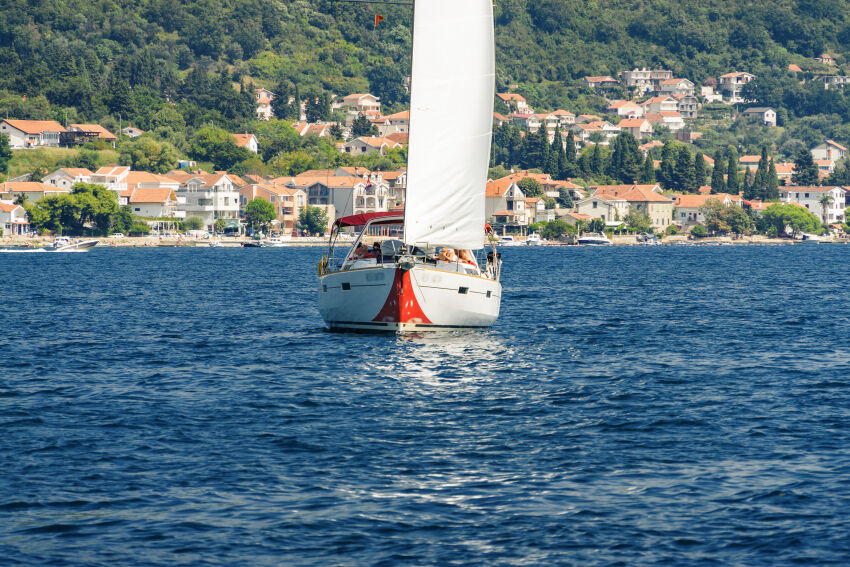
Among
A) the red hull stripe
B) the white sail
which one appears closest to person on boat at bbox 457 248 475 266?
the white sail

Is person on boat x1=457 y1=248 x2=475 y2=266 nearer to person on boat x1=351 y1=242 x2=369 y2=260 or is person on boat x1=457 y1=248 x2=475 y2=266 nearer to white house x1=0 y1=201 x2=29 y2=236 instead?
person on boat x1=351 y1=242 x2=369 y2=260

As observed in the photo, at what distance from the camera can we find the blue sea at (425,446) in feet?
58.9

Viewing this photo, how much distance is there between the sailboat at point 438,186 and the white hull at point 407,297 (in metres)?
0.05

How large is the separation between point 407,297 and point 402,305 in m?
0.33

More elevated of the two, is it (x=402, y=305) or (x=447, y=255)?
(x=447, y=255)

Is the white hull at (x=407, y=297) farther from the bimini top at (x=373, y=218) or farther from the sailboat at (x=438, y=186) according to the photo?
the bimini top at (x=373, y=218)

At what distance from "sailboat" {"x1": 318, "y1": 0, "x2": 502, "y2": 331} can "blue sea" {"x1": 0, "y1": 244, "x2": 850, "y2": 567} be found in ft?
4.34

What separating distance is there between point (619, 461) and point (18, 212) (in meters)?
183

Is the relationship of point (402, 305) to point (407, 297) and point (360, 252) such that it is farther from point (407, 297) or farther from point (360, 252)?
point (360, 252)

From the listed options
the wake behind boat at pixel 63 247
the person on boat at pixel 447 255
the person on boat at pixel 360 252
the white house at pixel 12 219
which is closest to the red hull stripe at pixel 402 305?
the person on boat at pixel 447 255

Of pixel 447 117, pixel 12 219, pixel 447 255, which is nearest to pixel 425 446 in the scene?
pixel 447 117

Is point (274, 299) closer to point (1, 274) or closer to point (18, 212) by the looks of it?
point (1, 274)

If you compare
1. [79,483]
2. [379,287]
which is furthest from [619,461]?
[379,287]

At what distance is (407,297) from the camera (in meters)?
39.6
